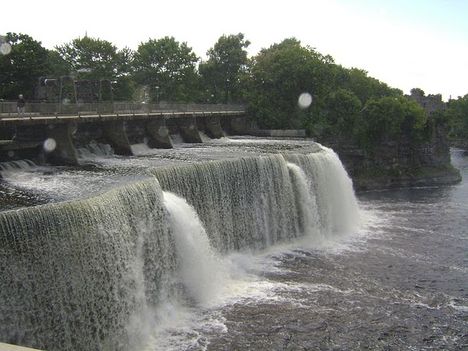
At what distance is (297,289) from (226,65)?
1860 inches

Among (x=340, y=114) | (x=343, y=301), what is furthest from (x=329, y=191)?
(x=340, y=114)

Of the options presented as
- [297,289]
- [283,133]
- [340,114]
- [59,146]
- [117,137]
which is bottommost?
[297,289]

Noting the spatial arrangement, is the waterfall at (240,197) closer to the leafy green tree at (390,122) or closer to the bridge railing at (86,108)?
the bridge railing at (86,108)

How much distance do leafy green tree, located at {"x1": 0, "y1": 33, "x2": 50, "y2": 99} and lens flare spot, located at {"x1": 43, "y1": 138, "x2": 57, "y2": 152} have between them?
20.3m

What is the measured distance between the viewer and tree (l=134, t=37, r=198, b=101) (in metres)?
59.0

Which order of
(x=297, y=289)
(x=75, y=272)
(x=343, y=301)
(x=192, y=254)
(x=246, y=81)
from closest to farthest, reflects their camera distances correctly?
(x=75, y=272)
(x=343, y=301)
(x=192, y=254)
(x=297, y=289)
(x=246, y=81)

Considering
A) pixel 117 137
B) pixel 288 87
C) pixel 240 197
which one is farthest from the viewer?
pixel 288 87

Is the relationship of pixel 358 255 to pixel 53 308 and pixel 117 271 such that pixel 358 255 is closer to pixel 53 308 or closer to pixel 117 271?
pixel 117 271

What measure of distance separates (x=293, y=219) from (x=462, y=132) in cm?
6799

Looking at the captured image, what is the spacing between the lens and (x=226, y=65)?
60.7m

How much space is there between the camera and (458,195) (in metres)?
37.6

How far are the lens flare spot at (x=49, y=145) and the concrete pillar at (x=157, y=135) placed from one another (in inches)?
358

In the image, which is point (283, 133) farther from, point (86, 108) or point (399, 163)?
point (86, 108)

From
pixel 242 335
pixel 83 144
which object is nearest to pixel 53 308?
pixel 242 335
